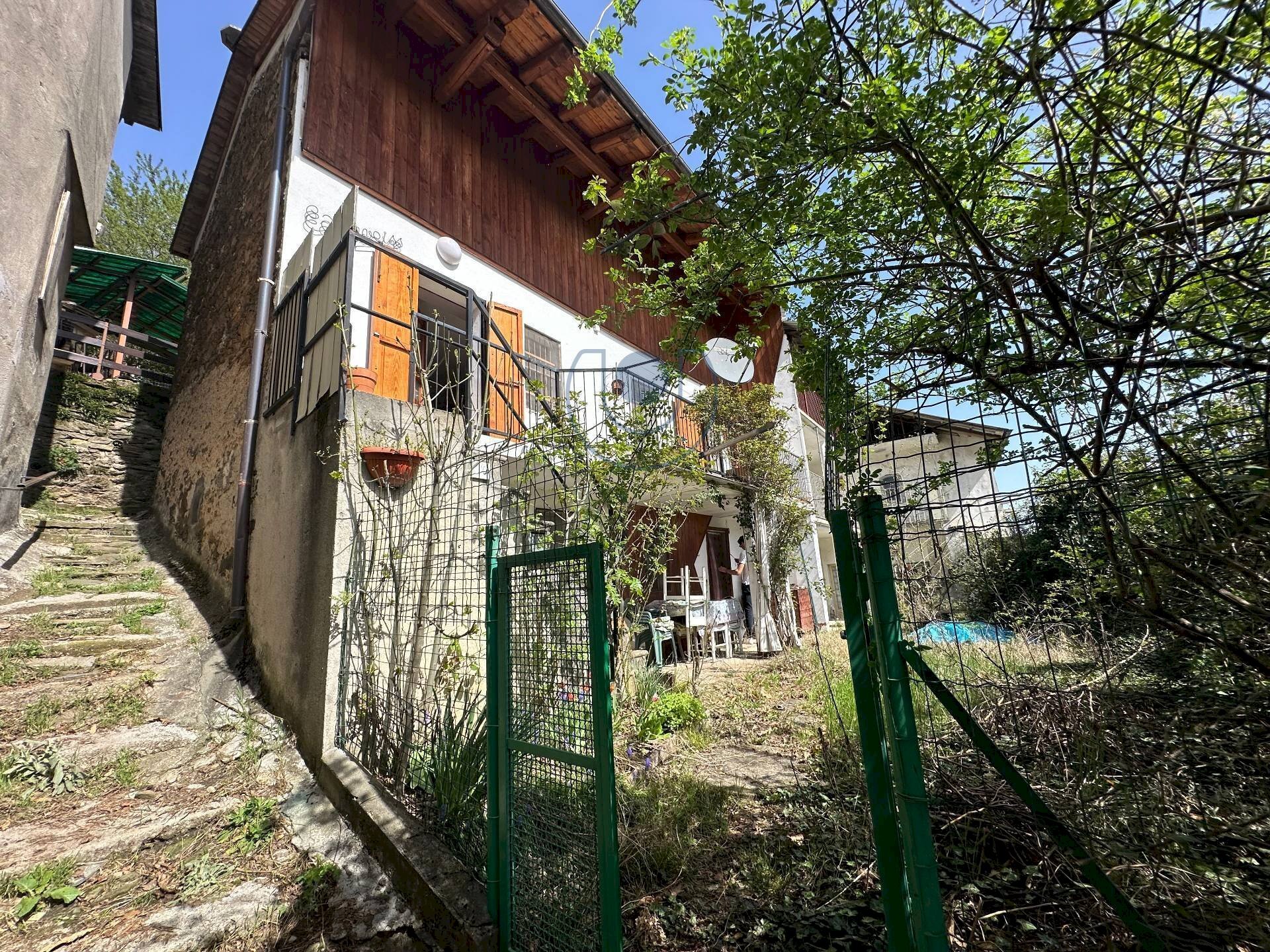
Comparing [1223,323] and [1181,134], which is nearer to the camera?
[1223,323]

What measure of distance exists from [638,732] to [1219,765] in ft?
10.0

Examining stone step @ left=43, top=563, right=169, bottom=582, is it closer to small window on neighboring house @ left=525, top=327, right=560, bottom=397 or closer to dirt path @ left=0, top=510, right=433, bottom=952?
dirt path @ left=0, top=510, right=433, bottom=952

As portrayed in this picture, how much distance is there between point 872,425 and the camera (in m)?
2.29

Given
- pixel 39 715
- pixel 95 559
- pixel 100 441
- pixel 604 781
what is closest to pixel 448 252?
pixel 95 559

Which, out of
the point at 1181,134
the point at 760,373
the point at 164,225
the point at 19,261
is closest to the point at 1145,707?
the point at 1181,134

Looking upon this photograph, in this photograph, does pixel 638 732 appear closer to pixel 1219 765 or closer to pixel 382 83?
pixel 1219 765

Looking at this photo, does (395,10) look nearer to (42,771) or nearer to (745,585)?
(42,771)

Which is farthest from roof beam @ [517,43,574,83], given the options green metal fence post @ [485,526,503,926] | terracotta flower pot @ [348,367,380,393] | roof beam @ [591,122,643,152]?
green metal fence post @ [485,526,503,926]

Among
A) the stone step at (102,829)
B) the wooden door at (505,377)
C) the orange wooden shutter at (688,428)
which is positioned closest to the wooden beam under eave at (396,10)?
the wooden door at (505,377)

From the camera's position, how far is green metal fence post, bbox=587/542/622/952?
1.65 meters

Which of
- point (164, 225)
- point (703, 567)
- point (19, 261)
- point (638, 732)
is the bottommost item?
point (638, 732)

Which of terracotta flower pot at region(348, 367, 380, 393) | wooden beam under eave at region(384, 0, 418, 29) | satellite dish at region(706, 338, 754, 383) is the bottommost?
terracotta flower pot at region(348, 367, 380, 393)

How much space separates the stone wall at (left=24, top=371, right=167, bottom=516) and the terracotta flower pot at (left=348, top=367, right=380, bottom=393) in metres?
6.51

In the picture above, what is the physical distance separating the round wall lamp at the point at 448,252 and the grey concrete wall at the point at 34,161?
330 centimetres
